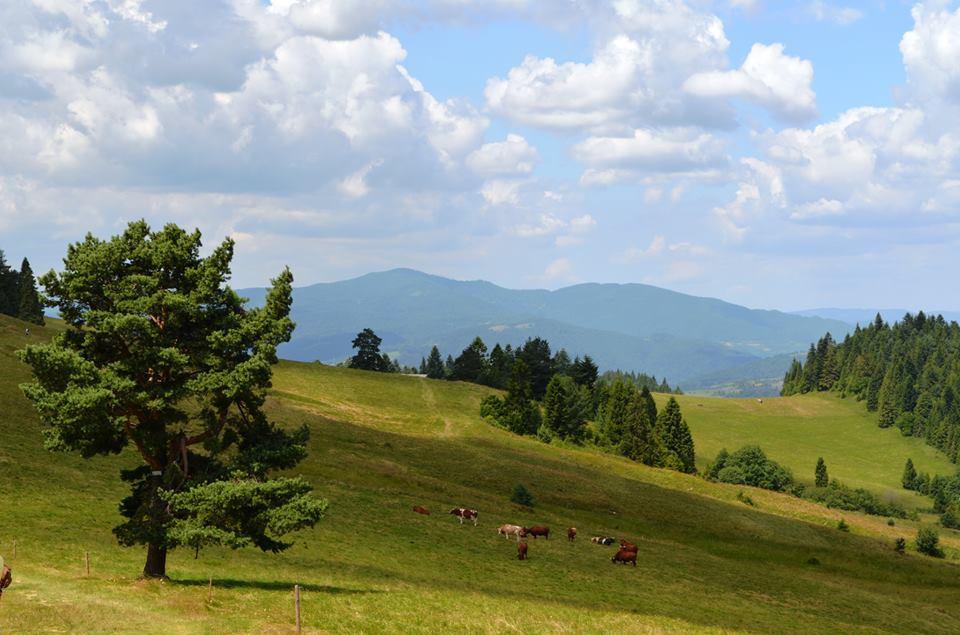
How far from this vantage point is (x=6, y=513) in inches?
1624

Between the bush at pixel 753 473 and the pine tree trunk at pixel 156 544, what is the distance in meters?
129

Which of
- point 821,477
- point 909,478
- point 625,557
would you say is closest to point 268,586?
point 625,557

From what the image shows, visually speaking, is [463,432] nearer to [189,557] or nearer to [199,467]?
[189,557]

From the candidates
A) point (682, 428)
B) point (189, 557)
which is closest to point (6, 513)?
point (189, 557)

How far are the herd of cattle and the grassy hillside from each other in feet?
3.57

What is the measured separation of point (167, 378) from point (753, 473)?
136293 millimetres

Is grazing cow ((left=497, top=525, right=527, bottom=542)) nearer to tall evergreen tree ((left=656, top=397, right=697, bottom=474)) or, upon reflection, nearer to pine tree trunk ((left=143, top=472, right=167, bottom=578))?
pine tree trunk ((left=143, top=472, right=167, bottom=578))

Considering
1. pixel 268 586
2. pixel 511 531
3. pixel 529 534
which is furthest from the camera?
Answer: pixel 529 534

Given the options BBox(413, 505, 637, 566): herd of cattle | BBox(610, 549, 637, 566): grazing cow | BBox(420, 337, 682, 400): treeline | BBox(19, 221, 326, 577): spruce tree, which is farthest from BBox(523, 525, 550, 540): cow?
BBox(420, 337, 682, 400): treeline

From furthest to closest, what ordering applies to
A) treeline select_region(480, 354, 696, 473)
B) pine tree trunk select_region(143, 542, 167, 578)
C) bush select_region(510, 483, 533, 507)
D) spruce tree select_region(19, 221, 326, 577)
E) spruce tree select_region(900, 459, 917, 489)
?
spruce tree select_region(900, 459, 917, 489) < treeline select_region(480, 354, 696, 473) < bush select_region(510, 483, 533, 507) < pine tree trunk select_region(143, 542, 167, 578) < spruce tree select_region(19, 221, 326, 577)

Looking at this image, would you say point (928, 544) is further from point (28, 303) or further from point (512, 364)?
point (28, 303)

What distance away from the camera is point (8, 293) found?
144m

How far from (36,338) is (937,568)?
114793mm

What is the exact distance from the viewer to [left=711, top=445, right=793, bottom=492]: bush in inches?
5728
